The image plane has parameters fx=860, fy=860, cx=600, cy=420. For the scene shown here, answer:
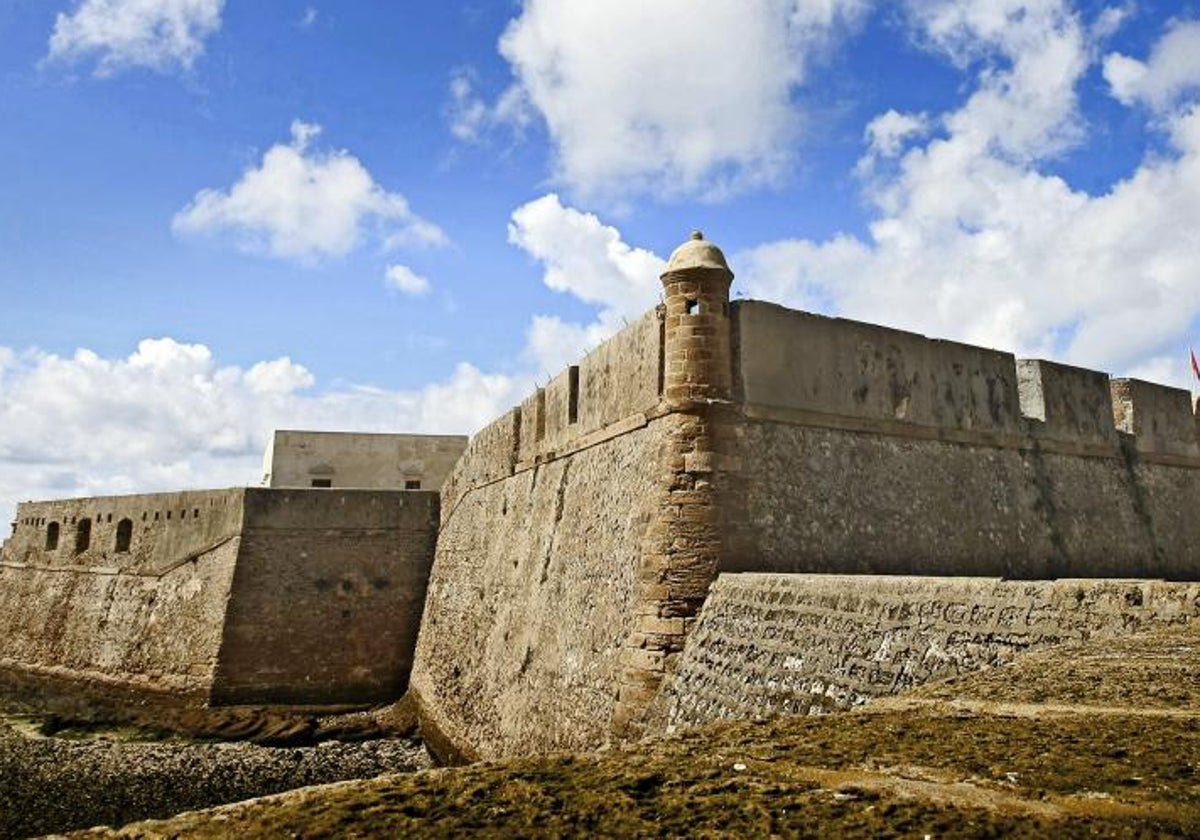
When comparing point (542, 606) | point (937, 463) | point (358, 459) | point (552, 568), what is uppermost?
point (358, 459)

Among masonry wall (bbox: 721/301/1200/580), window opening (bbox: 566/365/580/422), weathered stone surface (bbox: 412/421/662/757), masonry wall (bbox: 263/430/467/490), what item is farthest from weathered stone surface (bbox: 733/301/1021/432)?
masonry wall (bbox: 263/430/467/490)

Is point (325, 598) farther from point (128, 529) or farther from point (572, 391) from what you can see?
point (572, 391)

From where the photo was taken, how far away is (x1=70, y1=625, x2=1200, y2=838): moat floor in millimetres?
2402

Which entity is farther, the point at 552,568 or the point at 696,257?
the point at 552,568

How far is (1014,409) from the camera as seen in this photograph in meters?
12.3

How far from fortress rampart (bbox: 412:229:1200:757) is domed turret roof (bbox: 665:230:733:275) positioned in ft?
0.08

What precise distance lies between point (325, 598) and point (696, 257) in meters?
12.4

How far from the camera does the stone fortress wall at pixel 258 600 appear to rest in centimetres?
1742

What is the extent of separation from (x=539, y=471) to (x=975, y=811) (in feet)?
35.8

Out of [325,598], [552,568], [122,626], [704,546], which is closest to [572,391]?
[552,568]

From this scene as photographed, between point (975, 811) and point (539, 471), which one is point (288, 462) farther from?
point (975, 811)

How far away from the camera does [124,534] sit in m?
20.9

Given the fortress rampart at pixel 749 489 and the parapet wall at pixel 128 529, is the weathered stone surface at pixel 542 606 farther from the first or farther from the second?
the parapet wall at pixel 128 529

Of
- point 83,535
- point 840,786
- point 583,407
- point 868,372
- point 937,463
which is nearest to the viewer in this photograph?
point 840,786
